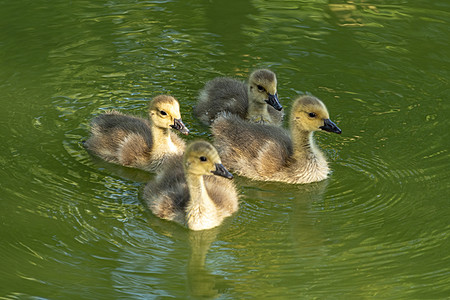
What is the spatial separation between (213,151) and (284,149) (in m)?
1.29

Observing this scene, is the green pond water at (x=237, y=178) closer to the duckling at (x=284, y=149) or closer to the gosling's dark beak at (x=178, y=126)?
the duckling at (x=284, y=149)

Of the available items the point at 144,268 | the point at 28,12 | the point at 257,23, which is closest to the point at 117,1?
the point at 28,12

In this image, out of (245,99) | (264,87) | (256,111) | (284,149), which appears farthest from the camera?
(245,99)

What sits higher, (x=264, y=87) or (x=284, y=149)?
(x=264, y=87)

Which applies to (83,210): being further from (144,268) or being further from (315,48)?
(315,48)

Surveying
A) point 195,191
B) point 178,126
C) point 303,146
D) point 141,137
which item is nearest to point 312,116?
point 303,146

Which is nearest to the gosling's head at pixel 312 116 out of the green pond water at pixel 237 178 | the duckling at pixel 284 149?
the duckling at pixel 284 149

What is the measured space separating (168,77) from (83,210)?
316 cm

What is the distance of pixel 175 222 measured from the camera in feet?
23.7

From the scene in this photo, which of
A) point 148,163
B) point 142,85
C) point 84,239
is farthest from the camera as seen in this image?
point 142,85

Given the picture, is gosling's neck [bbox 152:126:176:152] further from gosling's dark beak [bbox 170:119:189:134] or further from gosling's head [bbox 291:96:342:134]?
gosling's head [bbox 291:96:342:134]

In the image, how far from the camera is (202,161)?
6988 mm

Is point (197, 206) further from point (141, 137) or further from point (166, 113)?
point (141, 137)

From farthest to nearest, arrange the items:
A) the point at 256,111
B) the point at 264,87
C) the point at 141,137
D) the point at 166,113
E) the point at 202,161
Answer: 1. the point at 256,111
2. the point at 264,87
3. the point at 141,137
4. the point at 166,113
5. the point at 202,161
